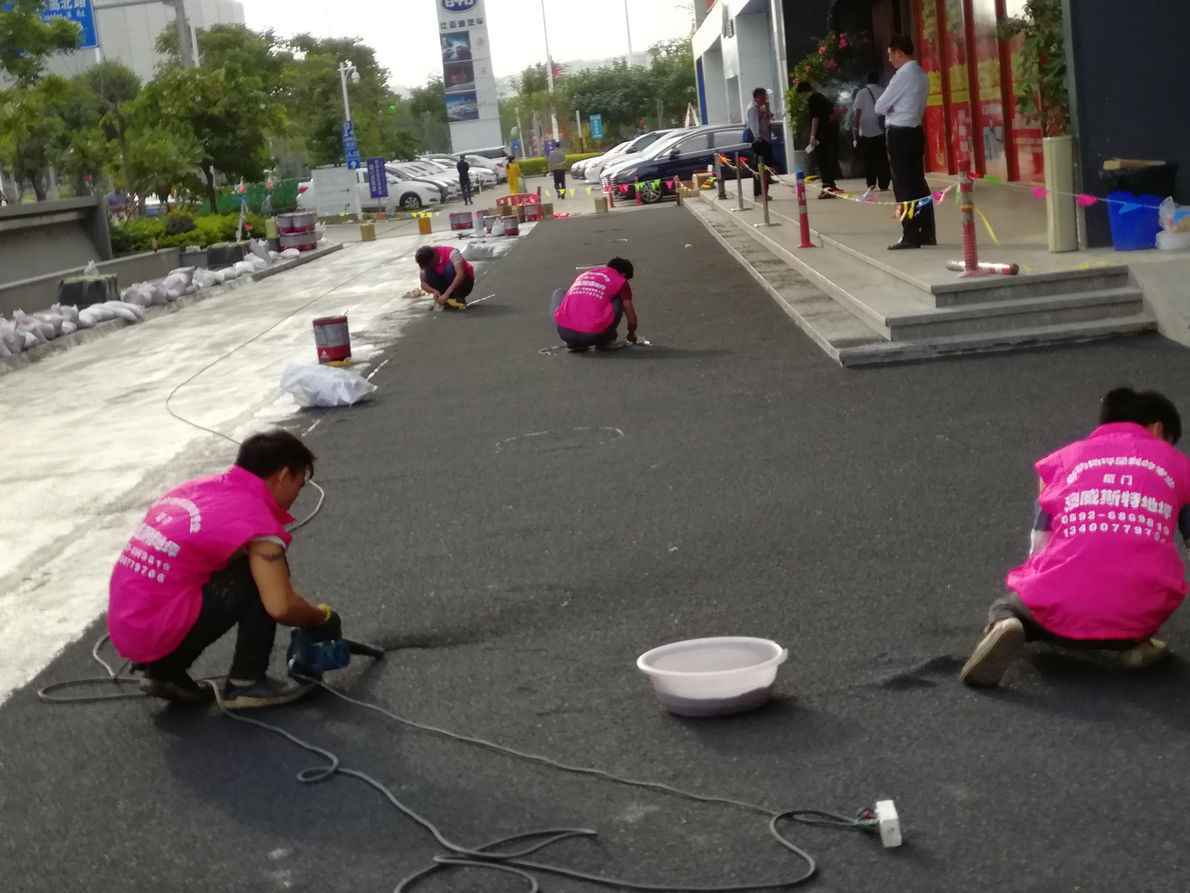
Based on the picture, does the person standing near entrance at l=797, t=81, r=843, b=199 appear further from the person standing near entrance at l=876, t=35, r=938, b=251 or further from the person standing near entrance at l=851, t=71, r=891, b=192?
the person standing near entrance at l=876, t=35, r=938, b=251

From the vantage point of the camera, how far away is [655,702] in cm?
502

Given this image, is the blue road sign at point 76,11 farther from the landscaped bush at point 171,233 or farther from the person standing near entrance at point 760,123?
the person standing near entrance at point 760,123

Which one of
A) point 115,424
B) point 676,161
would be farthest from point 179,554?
point 676,161

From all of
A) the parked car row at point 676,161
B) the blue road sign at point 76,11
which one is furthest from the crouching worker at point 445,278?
the parked car row at point 676,161

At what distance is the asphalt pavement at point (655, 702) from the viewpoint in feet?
13.1

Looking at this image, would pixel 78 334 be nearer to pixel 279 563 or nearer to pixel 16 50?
pixel 16 50

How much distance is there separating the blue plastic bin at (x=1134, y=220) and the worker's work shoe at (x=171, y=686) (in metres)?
9.06

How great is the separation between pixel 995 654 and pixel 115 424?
358 inches

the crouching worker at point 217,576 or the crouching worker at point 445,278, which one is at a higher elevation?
the crouching worker at point 445,278

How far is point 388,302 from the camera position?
20.2 metres

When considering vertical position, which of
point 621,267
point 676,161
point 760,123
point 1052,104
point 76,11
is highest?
point 76,11

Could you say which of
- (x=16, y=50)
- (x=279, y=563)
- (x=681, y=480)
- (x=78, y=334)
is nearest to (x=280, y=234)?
(x=16, y=50)

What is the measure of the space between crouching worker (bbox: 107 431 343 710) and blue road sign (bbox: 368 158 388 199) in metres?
43.1

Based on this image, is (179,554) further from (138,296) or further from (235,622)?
(138,296)
